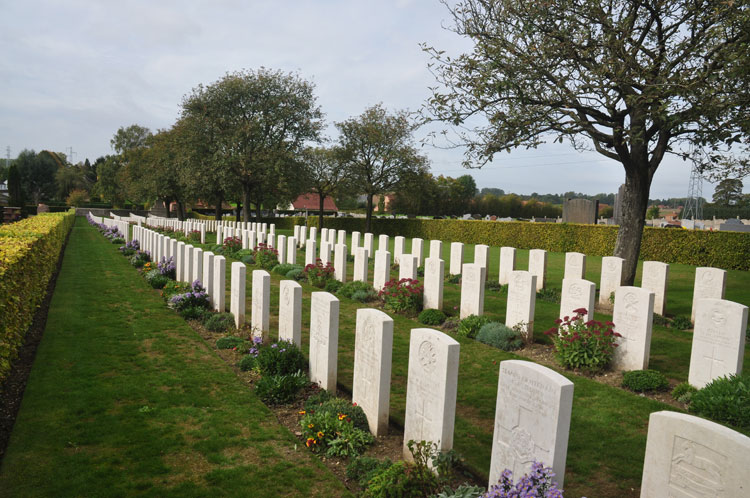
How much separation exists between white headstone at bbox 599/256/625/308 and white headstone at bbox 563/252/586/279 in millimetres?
510

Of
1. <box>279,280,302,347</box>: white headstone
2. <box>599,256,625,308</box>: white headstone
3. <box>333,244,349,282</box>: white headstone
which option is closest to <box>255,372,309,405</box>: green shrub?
<box>279,280,302,347</box>: white headstone

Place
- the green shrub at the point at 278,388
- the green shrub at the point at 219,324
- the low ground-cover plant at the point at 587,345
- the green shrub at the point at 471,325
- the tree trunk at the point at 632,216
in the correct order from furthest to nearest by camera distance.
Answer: the tree trunk at the point at 632,216, the green shrub at the point at 471,325, the green shrub at the point at 219,324, the low ground-cover plant at the point at 587,345, the green shrub at the point at 278,388

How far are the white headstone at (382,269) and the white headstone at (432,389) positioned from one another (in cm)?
757

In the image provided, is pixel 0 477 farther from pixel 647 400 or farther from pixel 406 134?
pixel 406 134

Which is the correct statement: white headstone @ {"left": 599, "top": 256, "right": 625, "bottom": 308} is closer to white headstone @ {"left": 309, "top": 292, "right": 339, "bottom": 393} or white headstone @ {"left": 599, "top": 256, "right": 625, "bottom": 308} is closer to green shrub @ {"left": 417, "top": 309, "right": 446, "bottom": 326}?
green shrub @ {"left": 417, "top": 309, "right": 446, "bottom": 326}

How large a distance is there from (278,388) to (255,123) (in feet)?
86.9

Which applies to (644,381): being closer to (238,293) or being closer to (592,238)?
(238,293)

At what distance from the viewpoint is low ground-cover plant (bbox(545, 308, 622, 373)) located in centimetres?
693

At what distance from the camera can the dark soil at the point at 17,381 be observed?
4785 millimetres

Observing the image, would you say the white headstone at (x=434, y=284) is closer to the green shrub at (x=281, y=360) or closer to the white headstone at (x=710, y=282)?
the green shrub at (x=281, y=360)

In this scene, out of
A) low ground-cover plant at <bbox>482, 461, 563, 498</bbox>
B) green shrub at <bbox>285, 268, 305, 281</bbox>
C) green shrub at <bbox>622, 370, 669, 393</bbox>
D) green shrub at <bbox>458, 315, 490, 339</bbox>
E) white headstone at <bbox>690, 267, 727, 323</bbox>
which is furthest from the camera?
green shrub at <bbox>285, 268, 305, 281</bbox>

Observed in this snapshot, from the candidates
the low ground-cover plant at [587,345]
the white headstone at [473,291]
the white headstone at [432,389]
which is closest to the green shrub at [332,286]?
the white headstone at [473,291]

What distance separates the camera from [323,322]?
227 inches

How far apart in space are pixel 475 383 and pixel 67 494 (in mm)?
4564
